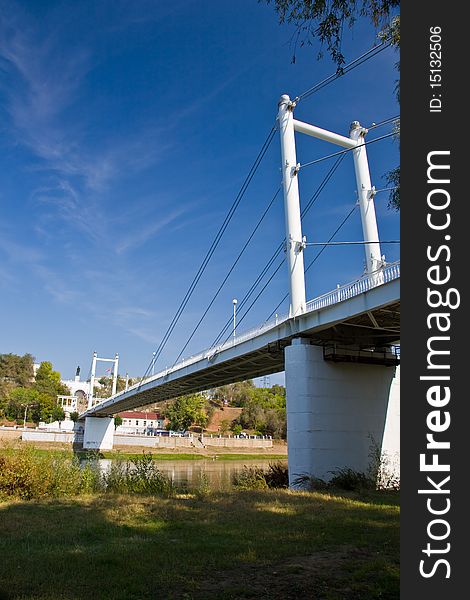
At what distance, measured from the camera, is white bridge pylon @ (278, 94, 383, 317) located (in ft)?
62.1

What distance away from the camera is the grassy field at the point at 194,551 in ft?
15.1

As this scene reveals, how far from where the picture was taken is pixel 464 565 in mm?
2658

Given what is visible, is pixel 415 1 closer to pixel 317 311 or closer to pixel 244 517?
pixel 244 517

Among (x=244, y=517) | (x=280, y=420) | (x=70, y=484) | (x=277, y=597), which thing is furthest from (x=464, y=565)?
(x=280, y=420)

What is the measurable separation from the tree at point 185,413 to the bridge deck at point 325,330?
158ft

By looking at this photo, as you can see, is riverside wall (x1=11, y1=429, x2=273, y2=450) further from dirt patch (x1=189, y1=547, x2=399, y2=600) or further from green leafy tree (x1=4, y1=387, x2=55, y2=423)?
dirt patch (x1=189, y1=547, x2=399, y2=600)

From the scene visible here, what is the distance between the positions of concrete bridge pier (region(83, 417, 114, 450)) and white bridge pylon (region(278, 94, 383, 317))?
4967cm

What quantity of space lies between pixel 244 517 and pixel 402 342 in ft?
22.6

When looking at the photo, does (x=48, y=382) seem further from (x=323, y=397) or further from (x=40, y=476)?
(x=40, y=476)

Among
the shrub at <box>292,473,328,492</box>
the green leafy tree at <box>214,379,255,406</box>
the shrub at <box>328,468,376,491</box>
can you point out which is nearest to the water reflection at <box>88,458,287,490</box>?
the shrub at <box>292,473,328,492</box>

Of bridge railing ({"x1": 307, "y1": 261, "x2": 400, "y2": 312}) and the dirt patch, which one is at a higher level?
bridge railing ({"x1": 307, "y1": 261, "x2": 400, "y2": 312})

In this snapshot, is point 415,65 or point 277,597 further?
point 277,597

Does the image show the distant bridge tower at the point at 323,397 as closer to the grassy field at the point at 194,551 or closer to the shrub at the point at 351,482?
the shrub at the point at 351,482

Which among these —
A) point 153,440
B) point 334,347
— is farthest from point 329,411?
point 153,440
